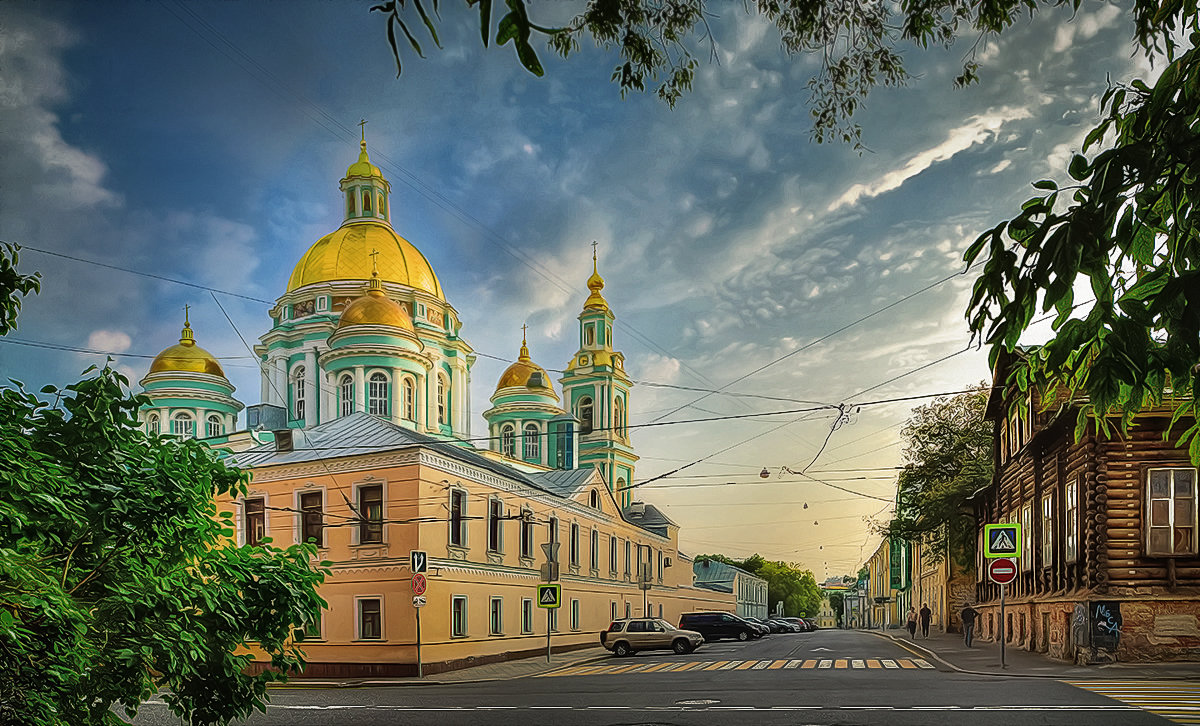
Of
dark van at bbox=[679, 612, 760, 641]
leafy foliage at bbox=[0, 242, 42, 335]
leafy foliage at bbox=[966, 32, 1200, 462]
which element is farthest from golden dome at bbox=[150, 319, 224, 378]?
leafy foliage at bbox=[966, 32, 1200, 462]

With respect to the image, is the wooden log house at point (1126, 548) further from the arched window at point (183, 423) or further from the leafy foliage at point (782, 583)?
the leafy foliage at point (782, 583)

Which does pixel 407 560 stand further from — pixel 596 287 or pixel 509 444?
pixel 596 287

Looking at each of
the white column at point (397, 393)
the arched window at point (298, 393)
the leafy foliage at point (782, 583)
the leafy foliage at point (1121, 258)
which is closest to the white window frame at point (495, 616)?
the white column at point (397, 393)

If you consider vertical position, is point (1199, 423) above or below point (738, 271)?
below

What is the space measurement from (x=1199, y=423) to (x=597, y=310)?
176ft

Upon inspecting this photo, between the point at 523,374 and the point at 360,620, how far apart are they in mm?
32030

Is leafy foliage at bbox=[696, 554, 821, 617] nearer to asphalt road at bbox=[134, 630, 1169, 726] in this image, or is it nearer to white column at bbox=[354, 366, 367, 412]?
white column at bbox=[354, 366, 367, 412]

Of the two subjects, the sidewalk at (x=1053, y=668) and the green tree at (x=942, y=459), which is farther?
the green tree at (x=942, y=459)

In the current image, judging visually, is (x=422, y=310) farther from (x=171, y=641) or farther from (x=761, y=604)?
(x=761, y=604)

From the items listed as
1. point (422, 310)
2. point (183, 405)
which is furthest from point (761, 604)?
point (183, 405)

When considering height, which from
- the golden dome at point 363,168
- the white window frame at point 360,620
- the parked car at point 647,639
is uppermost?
the golden dome at point 363,168

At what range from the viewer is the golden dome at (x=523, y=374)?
55875 millimetres

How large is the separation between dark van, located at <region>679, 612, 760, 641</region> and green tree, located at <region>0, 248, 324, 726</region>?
1497 inches

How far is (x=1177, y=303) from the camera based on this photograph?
3.46m
